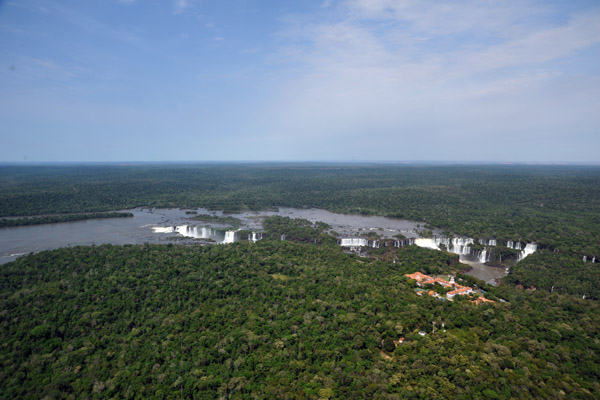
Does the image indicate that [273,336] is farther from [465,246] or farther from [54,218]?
[54,218]

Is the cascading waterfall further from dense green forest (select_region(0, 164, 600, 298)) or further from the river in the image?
the river

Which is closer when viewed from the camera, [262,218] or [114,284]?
[114,284]

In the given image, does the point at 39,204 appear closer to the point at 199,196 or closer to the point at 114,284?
the point at 199,196

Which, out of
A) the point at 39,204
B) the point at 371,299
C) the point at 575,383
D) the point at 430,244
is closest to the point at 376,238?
the point at 430,244

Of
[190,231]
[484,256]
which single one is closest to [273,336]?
[484,256]

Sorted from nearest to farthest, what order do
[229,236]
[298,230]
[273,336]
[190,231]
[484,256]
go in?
1. [273,336]
2. [484,256]
3. [229,236]
4. [298,230]
5. [190,231]
